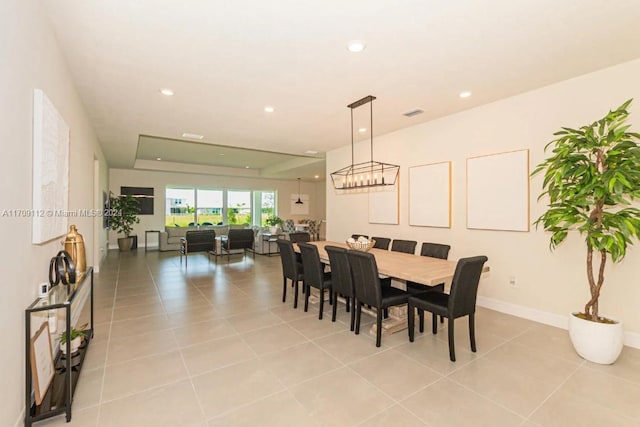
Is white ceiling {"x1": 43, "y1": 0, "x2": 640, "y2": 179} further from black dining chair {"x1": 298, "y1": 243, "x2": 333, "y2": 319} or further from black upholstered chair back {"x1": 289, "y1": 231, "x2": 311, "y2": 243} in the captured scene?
black upholstered chair back {"x1": 289, "y1": 231, "x2": 311, "y2": 243}

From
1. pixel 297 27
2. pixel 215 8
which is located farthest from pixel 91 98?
pixel 297 27

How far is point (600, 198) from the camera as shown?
2.54m

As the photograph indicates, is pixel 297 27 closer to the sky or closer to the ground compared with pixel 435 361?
closer to the sky

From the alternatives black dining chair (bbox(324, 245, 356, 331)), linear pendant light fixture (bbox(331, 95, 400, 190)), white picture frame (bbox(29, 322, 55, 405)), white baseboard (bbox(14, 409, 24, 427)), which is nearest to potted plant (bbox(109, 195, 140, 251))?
linear pendant light fixture (bbox(331, 95, 400, 190))

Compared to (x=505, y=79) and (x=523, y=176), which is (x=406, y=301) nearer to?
(x=523, y=176)

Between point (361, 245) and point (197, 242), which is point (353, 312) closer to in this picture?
point (361, 245)

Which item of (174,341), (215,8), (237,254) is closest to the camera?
(215,8)

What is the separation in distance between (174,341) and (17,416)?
1.38m

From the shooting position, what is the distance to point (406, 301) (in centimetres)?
312

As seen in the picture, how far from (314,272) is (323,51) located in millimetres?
2481

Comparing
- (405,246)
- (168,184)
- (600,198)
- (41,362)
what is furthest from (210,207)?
(600,198)

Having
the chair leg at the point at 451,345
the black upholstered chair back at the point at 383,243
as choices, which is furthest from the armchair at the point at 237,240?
the chair leg at the point at 451,345

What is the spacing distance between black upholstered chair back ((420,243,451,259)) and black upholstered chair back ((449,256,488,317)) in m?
1.07

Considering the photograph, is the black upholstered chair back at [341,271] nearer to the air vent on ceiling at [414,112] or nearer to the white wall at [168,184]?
the air vent on ceiling at [414,112]
